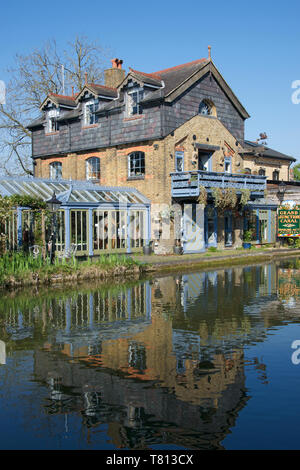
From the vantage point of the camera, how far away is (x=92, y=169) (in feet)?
99.7

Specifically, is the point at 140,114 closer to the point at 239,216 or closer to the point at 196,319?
the point at 239,216

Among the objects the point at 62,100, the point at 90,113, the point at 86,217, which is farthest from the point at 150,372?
the point at 62,100

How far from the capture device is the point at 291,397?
21.5 feet

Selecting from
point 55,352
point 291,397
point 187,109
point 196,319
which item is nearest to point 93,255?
point 187,109

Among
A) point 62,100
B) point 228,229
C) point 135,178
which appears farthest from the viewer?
point 62,100

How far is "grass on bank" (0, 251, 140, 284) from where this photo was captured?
53.4 feet

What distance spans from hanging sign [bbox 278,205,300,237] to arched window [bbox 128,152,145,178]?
1067cm

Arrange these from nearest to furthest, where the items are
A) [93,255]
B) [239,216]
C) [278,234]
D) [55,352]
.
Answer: [55,352] < [93,255] < [239,216] < [278,234]

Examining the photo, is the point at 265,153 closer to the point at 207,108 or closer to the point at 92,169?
the point at 207,108

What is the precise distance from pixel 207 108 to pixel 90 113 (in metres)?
6.94

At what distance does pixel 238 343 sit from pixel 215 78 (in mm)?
22428

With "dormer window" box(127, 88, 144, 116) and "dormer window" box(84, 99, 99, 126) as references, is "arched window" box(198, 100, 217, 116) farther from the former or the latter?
"dormer window" box(84, 99, 99, 126)

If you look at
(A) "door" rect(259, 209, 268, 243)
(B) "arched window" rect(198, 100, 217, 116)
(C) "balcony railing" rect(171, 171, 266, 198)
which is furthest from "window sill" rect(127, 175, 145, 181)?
(A) "door" rect(259, 209, 268, 243)
